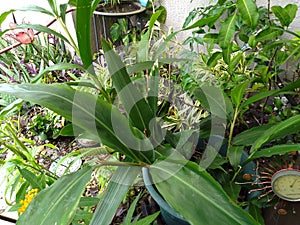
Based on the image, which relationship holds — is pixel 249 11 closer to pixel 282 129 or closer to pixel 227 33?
pixel 227 33

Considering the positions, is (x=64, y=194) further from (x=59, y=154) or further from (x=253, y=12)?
(x=59, y=154)

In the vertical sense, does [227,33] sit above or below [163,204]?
above

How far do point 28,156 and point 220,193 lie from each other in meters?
0.85

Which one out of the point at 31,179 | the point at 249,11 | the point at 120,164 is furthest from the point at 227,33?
the point at 31,179

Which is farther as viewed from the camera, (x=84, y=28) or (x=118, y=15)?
(x=118, y=15)

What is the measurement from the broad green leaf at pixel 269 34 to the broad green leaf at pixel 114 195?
43 centimetres

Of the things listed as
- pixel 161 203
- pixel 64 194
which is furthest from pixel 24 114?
pixel 64 194

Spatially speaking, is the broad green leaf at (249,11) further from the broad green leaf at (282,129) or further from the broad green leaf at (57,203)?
the broad green leaf at (57,203)

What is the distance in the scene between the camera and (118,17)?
169cm

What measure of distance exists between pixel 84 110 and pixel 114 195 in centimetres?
18

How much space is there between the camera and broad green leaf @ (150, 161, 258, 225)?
502 mm

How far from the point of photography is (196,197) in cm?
53

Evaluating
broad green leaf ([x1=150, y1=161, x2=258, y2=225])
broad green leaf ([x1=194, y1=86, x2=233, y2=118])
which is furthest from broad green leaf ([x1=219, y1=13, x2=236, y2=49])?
broad green leaf ([x1=150, y1=161, x2=258, y2=225])

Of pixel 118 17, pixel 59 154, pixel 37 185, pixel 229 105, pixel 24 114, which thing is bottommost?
pixel 59 154
